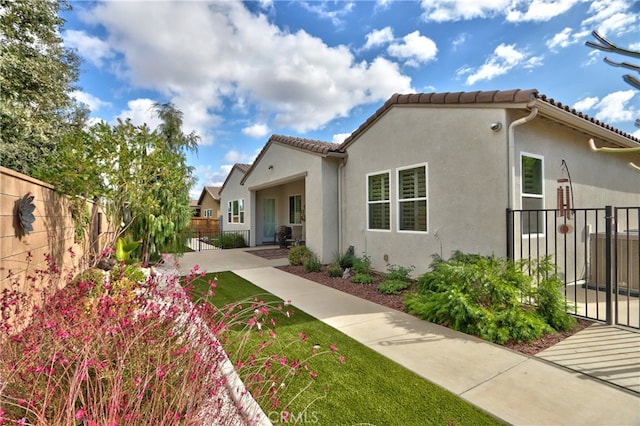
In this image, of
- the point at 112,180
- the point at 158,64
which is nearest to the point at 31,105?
the point at 158,64

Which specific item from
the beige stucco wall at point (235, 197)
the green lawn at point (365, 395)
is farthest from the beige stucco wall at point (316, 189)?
the green lawn at point (365, 395)

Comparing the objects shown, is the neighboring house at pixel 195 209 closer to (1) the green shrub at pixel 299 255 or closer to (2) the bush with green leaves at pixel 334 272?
Answer: (1) the green shrub at pixel 299 255

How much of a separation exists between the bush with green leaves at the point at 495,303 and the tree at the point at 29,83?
12.9 metres

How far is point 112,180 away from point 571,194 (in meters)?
11.0

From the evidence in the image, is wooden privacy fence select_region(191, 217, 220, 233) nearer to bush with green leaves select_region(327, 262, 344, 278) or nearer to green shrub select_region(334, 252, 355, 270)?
green shrub select_region(334, 252, 355, 270)

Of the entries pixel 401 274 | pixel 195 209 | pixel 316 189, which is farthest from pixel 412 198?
pixel 195 209

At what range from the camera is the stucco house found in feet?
19.2

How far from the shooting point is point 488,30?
273 inches

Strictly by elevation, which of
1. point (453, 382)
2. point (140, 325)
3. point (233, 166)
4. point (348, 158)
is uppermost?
point (233, 166)

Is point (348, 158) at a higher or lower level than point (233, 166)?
lower

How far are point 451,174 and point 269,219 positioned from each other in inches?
516

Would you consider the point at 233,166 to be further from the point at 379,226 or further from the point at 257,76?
the point at 379,226

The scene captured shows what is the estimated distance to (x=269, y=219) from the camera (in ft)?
59.1

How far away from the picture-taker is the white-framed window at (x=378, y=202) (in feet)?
27.6
